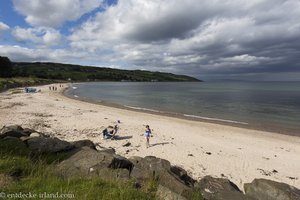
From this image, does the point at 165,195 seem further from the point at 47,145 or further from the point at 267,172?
the point at 267,172

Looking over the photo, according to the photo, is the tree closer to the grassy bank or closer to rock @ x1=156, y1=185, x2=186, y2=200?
the grassy bank

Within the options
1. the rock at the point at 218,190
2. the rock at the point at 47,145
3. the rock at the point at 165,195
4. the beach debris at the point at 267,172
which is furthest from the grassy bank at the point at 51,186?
the beach debris at the point at 267,172

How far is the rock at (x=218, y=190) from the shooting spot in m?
7.42

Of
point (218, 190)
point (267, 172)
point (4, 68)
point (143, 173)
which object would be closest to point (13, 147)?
point (143, 173)

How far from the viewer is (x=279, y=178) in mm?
12602

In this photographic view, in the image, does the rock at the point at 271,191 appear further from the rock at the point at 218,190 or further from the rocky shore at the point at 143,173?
the rock at the point at 218,190

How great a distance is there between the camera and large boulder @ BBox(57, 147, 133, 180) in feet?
21.6

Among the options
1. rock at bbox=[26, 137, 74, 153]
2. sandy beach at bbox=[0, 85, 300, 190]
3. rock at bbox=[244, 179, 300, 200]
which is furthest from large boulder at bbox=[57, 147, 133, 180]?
sandy beach at bbox=[0, 85, 300, 190]

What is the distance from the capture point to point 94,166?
736cm

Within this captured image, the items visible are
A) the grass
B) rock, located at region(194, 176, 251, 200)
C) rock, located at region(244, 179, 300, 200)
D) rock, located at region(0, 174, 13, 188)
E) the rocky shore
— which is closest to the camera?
the grass

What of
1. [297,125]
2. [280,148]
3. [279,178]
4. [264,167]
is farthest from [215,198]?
[297,125]

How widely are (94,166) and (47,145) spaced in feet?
9.13

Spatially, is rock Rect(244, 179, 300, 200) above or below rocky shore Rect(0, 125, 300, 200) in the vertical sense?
below

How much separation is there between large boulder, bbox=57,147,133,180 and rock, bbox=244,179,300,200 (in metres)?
4.63
